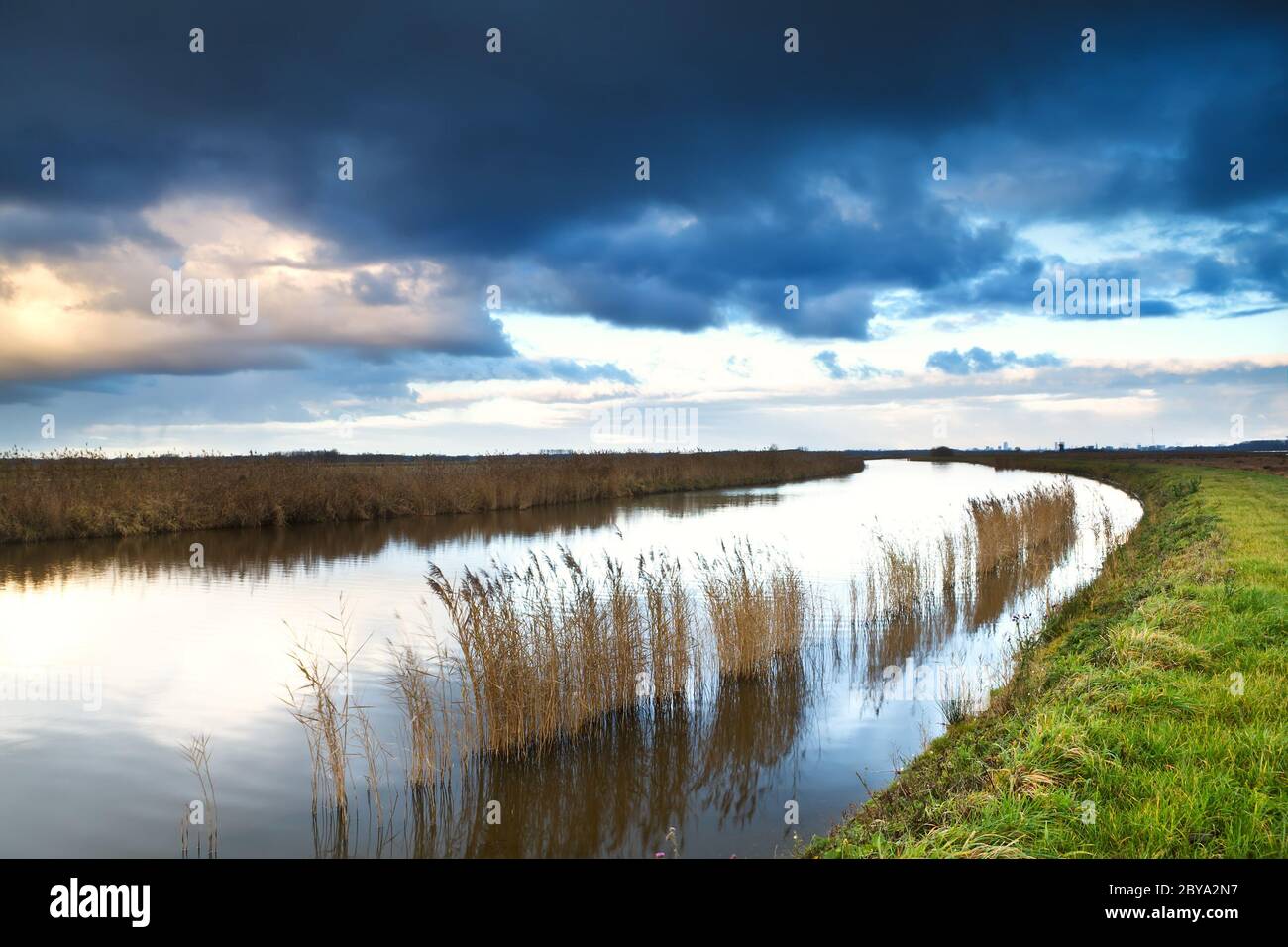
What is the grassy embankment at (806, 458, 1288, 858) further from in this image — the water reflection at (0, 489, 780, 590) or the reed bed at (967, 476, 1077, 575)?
the water reflection at (0, 489, 780, 590)

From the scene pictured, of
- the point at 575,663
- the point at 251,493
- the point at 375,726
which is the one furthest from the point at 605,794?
the point at 251,493

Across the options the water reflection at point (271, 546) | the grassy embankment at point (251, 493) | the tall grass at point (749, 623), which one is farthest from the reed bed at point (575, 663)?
the grassy embankment at point (251, 493)

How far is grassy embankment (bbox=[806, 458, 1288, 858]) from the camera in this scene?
4.77 metres

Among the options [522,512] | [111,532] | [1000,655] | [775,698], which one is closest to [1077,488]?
[522,512]

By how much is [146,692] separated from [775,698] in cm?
841

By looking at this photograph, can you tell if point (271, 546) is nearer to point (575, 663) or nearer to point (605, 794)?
point (575, 663)

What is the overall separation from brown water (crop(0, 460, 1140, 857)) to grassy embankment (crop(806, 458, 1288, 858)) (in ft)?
3.97

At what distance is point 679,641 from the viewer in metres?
10.0

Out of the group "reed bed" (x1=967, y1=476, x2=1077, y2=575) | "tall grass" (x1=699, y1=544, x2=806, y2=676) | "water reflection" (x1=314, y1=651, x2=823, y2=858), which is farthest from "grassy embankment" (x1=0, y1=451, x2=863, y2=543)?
"water reflection" (x1=314, y1=651, x2=823, y2=858)

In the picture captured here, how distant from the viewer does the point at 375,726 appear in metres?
9.11

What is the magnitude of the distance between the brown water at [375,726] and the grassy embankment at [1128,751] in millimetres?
1209

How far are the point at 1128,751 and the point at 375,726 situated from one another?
7435mm
